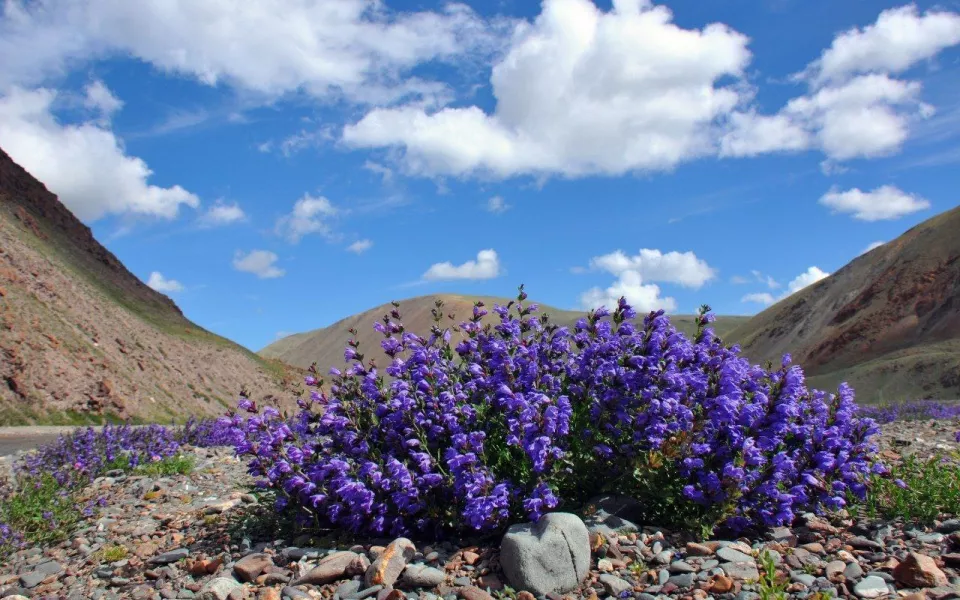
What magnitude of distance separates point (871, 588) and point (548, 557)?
Answer: 225 cm

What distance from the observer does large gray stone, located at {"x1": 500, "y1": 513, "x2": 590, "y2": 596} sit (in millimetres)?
5074

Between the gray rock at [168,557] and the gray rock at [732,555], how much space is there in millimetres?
4846

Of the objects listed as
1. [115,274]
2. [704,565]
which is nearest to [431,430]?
[704,565]

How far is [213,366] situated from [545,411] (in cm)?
3715

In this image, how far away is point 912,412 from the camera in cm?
1831

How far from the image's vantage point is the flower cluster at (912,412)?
16922 millimetres

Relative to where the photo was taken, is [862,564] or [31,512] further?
[31,512]

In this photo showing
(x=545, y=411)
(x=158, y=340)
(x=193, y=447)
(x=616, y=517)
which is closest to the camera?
(x=545, y=411)

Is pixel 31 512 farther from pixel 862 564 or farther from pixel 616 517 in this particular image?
pixel 862 564

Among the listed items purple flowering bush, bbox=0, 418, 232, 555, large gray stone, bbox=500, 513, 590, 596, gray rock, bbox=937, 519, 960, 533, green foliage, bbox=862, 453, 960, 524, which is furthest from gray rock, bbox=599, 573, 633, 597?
purple flowering bush, bbox=0, 418, 232, 555

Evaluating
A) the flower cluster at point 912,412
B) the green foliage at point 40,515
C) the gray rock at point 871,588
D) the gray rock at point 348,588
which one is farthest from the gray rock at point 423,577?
the flower cluster at point 912,412

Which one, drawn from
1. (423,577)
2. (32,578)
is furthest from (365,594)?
(32,578)

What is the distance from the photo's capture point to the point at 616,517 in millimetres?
5980

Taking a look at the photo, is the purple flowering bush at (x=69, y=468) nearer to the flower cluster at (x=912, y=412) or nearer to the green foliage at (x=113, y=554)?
the green foliage at (x=113, y=554)
